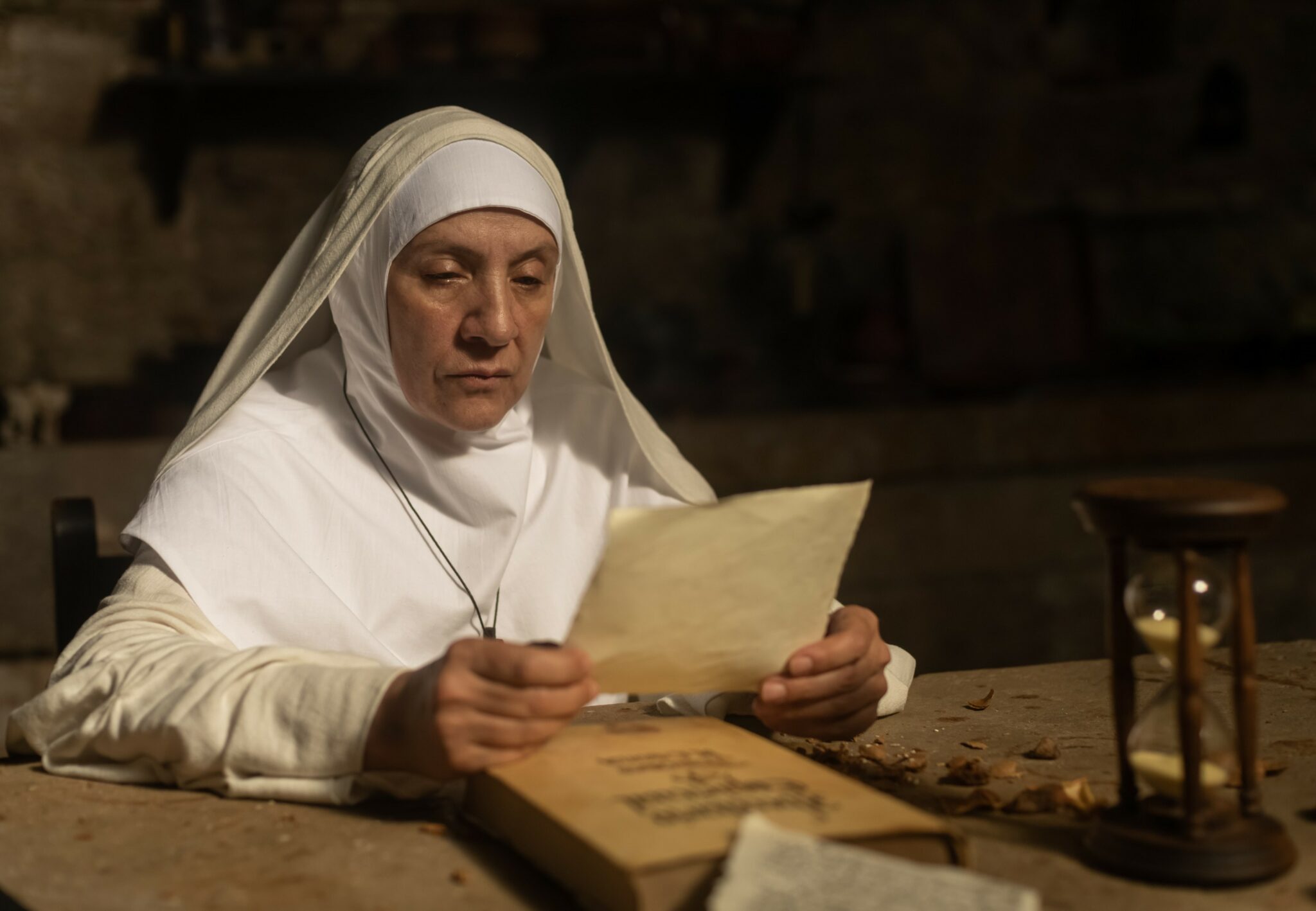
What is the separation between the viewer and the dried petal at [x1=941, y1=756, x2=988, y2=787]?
1672mm

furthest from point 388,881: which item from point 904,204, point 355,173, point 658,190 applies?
point 904,204

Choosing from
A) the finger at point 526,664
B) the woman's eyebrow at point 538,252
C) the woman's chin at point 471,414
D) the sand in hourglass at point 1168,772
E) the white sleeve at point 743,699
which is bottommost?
the white sleeve at point 743,699

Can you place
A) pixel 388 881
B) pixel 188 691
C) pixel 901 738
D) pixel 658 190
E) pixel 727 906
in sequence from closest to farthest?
pixel 727 906, pixel 388 881, pixel 188 691, pixel 901 738, pixel 658 190

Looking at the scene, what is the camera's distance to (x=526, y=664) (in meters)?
1.46

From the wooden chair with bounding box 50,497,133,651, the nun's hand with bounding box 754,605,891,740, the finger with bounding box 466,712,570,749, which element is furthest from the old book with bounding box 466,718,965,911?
the wooden chair with bounding box 50,497,133,651

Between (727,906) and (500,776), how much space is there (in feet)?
1.24

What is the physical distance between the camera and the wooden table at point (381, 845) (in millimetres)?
1343

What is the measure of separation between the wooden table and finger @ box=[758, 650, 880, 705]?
14 centimetres

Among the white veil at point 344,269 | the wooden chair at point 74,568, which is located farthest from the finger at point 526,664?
the wooden chair at point 74,568

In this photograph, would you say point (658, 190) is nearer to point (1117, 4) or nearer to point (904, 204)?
point (904, 204)

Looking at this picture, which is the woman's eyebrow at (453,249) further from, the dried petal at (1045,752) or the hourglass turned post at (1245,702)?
the hourglass turned post at (1245,702)

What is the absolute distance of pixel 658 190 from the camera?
590cm

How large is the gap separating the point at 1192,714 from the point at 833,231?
194 inches

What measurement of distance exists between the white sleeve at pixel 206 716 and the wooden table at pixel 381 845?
0.10ft
